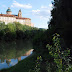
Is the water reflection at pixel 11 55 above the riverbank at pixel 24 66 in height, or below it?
below

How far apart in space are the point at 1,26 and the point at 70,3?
37498mm

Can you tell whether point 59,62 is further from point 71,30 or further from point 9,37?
point 9,37

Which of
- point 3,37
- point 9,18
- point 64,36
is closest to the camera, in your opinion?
point 64,36

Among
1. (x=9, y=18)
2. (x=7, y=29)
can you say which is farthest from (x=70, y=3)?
(x=9, y=18)

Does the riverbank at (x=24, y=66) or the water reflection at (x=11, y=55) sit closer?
the riverbank at (x=24, y=66)

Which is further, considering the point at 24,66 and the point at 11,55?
the point at 11,55

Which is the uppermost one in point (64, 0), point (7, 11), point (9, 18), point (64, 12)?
point (7, 11)

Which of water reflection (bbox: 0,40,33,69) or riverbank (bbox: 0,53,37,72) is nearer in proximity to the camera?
riverbank (bbox: 0,53,37,72)

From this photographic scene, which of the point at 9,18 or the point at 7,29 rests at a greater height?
the point at 9,18

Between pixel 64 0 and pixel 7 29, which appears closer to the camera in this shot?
pixel 64 0

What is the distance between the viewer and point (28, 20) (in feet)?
327

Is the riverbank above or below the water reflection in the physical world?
above

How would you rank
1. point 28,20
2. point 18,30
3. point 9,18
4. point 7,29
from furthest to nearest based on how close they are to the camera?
point 28,20
point 9,18
point 18,30
point 7,29

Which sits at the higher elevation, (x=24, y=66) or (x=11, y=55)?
(x=24, y=66)
